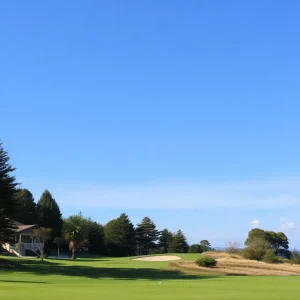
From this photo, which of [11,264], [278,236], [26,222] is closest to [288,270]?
[11,264]

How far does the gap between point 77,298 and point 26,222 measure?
79.6 m

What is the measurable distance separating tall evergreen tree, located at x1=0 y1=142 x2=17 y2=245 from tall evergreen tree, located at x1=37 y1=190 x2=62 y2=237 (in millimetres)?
45181

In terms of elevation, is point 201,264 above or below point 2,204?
below

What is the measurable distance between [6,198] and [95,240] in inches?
1804

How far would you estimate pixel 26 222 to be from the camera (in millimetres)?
93438

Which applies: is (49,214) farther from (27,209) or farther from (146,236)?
(146,236)

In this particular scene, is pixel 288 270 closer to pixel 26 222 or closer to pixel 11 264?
pixel 11 264

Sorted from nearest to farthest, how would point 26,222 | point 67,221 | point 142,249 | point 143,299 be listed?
point 143,299 < point 67,221 < point 26,222 < point 142,249

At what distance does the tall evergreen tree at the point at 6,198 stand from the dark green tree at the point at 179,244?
5409 cm

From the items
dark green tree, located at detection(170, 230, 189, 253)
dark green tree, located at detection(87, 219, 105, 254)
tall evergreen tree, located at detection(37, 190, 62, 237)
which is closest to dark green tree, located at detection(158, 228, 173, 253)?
dark green tree, located at detection(170, 230, 189, 253)

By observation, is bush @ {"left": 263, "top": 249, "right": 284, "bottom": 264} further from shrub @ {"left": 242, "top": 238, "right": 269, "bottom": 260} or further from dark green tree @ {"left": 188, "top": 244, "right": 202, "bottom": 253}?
dark green tree @ {"left": 188, "top": 244, "right": 202, "bottom": 253}

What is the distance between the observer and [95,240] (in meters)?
90.8

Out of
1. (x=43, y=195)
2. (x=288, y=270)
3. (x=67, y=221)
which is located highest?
(x=43, y=195)

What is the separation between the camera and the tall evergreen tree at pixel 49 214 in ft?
309
